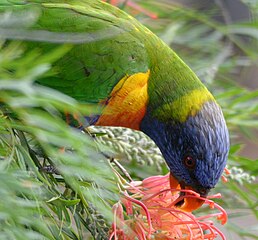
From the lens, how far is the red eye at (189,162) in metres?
1.10

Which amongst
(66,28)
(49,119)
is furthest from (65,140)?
(66,28)

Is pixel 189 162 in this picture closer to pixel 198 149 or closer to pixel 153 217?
pixel 198 149

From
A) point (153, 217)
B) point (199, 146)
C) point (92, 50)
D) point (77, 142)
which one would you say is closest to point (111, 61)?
point (92, 50)

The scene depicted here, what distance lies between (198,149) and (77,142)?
21.8 inches

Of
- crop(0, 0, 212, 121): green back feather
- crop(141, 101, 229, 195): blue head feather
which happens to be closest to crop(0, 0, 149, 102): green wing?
crop(0, 0, 212, 121): green back feather

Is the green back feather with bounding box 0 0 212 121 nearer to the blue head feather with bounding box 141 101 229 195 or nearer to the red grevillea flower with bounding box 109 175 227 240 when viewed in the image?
the blue head feather with bounding box 141 101 229 195

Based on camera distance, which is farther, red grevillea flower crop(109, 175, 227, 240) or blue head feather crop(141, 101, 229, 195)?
blue head feather crop(141, 101, 229, 195)

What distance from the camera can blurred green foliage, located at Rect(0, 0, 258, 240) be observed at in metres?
0.54

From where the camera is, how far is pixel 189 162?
112 centimetres

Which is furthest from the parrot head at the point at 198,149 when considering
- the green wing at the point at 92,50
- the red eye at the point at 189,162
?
the green wing at the point at 92,50

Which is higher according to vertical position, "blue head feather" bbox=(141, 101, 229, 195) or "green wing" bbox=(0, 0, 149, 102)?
"green wing" bbox=(0, 0, 149, 102)

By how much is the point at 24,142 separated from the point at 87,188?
10cm

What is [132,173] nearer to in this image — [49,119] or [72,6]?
[72,6]

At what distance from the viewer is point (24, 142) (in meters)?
0.74
